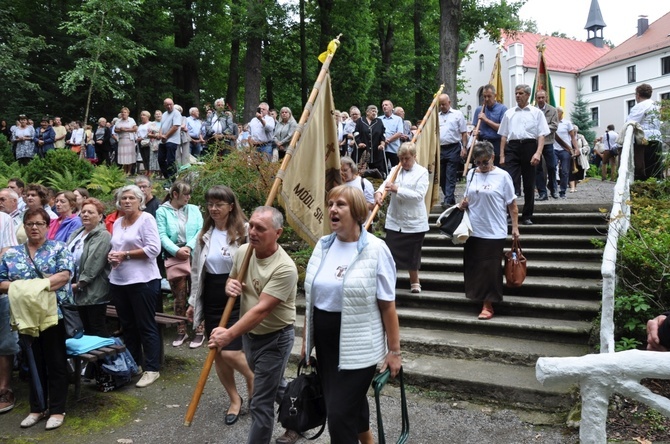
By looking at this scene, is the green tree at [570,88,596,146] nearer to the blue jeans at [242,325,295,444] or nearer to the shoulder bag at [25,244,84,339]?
the shoulder bag at [25,244,84,339]

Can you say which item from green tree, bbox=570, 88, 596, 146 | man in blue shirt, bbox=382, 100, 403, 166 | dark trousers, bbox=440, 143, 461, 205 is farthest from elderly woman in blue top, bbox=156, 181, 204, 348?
green tree, bbox=570, 88, 596, 146

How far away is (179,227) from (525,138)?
5169 mm

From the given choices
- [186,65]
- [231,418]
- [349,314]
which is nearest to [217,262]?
[231,418]

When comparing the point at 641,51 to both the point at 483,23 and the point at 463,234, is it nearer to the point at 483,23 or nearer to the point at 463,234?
the point at 483,23

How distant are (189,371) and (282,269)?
10.0 ft

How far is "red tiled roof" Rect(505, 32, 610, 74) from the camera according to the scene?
54.1m

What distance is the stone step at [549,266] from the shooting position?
711cm

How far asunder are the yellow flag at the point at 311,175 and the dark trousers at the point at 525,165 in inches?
159

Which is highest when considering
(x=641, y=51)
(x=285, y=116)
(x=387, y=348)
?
(x=641, y=51)

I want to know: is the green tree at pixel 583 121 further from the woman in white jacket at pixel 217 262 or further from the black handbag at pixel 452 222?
the woman in white jacket at pixel 217 262

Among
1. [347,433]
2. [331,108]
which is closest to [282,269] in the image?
[347,433]

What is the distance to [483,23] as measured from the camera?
63.6 feet

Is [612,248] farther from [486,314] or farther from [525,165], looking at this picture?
[525,165]

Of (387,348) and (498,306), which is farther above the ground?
(387,348)
